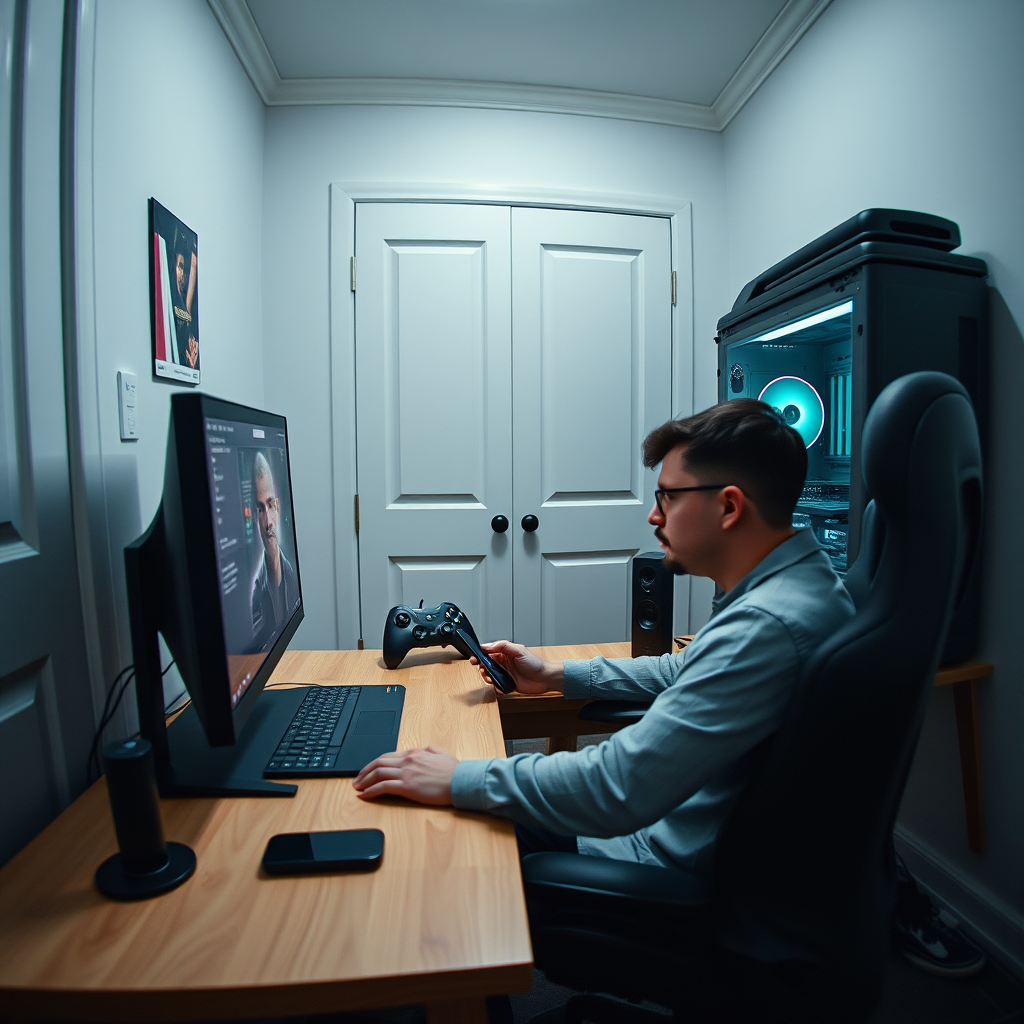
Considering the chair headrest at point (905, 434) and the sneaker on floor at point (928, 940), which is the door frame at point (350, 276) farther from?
the chair headrest at point (905, 434)

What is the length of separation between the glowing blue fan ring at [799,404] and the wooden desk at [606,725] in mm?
806

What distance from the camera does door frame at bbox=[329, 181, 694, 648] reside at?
2449mm

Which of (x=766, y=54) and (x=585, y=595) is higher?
(x=766, y=54)

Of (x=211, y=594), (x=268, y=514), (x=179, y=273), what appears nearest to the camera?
(x=211, y=594)

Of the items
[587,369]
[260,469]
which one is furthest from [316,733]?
[587,369]

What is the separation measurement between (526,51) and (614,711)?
7.82ft

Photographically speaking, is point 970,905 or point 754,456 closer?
point 754,456

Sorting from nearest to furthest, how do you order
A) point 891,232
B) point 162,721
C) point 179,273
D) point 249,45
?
1. point 162,721
2. point 891,232
3. point 179,273
4. point 249,45

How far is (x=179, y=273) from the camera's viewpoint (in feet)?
5.16

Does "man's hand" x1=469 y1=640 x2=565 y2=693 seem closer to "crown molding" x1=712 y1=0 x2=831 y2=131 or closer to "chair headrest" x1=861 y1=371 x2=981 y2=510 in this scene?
"chair headrest" x1=861 y1=371 x2=981 y2=510

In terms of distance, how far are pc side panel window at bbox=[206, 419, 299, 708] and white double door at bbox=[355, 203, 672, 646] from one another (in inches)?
49.6

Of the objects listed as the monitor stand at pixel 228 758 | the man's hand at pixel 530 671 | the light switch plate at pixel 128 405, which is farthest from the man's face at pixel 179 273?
the man's hand at pixel 530 671

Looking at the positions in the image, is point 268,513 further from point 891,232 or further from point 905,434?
point 891,232

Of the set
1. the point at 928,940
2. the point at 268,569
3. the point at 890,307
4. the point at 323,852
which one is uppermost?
the point at 890,307
